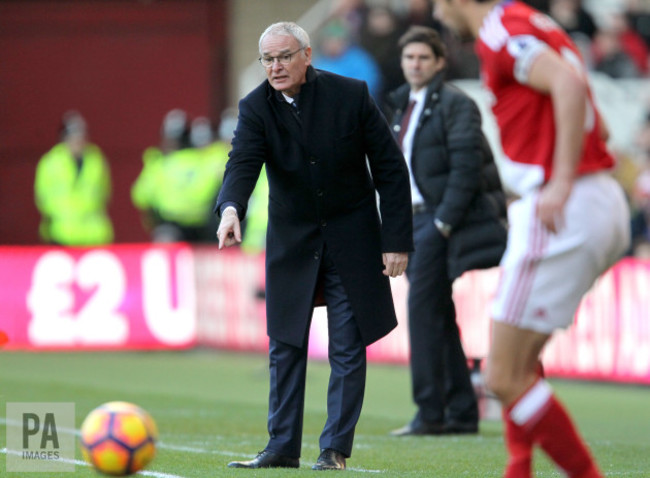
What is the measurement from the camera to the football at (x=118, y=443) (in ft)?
19.9

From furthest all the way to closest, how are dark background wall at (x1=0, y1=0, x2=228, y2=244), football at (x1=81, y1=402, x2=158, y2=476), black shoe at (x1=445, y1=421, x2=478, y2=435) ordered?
dark background wall at (x1=0, y1=0, x2=228, y2=244)
black shoe at (x1=445, y1=421, x2=478, y2=435)
football at (x1=81, y1=402, x2=158, y2=476)

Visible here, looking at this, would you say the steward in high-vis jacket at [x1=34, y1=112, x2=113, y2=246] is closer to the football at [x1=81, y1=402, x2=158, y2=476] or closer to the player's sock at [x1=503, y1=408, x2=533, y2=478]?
the football at [x1=81, y1=402, x2=158, y2=476]

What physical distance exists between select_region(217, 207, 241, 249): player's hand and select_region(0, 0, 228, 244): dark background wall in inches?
707

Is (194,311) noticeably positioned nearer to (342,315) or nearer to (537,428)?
(342,315)

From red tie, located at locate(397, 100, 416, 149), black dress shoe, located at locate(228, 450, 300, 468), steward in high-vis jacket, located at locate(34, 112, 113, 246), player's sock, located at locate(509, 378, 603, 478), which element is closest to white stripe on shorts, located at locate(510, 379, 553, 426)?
player's sock, located at locate(509, 378, 603, 478)

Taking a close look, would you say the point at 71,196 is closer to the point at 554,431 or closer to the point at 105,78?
the point at 105,78

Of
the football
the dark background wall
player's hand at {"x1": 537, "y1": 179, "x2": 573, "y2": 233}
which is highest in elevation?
the dark background wall

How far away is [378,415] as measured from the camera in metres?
10.7

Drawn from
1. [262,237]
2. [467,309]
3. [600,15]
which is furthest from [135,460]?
[600,15]

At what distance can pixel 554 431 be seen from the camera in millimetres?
5176

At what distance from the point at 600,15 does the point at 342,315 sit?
13874 mm

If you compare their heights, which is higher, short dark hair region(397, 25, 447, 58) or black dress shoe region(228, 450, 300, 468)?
short dark hair region(397, 25, 447, 58)

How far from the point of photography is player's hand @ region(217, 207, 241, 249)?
664 centimetres

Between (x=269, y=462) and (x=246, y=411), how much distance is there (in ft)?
12.2
